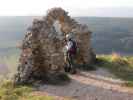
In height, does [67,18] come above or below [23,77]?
above

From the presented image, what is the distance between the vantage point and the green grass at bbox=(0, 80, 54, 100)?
1897 centimetres

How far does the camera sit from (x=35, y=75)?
73.0 feet

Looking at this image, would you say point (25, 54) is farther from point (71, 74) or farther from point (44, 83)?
point (71, 74)

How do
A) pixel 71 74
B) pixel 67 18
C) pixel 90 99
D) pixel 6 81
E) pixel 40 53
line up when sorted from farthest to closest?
pixel 67 18 < pixel 71 74 < pixel 40 53 < pixel 6 81 < pixel 90 99

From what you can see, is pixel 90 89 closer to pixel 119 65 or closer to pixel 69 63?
pixel 69 63

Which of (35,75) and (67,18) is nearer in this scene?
(35,75)

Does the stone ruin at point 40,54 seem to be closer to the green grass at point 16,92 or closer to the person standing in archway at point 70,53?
the green grass at point 16,92

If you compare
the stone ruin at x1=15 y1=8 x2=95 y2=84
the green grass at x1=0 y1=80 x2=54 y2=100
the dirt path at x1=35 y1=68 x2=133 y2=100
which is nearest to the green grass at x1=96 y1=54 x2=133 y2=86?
the dirt path at x1=35 y1=68 x2=133 y2=100

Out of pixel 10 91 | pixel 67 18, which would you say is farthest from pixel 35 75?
pixel 67 18

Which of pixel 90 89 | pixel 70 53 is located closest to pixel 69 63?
pixel 70 53

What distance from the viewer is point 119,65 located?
29688mm

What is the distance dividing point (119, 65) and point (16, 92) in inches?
459

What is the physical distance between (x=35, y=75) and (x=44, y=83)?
768mm

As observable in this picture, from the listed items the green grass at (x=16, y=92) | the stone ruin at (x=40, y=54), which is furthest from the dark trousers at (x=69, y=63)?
the green grass at (x=16, y=92)
